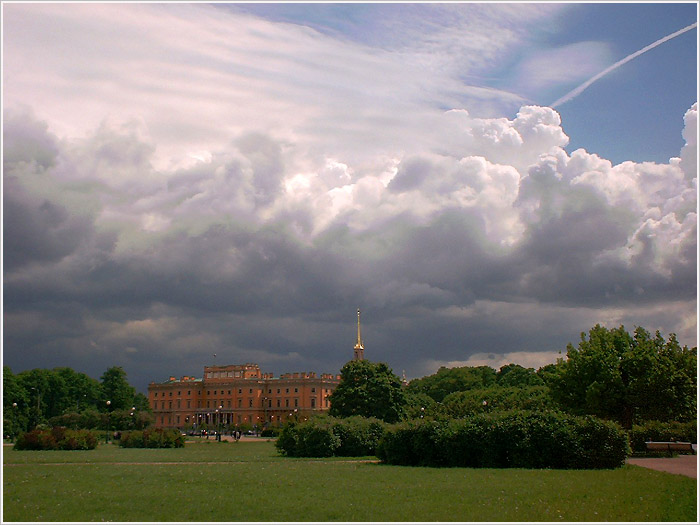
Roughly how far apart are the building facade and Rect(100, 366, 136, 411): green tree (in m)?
19.8

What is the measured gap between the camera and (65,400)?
103938 mm

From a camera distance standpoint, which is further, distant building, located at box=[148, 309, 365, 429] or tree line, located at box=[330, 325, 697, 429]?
distant building, located at box=[148, 309, 365, 429]

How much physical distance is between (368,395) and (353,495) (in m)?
38.8

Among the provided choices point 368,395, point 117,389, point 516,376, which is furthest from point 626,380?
point 117,389

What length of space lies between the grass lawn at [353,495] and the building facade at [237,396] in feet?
384

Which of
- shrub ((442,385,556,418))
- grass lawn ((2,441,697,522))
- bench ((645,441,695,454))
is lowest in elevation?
bench ((645,441,695,454))

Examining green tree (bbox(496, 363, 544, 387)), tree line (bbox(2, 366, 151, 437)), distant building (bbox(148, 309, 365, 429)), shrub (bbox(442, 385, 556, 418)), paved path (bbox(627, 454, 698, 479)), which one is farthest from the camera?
distant building (bbox(148, 309, 365, 429))

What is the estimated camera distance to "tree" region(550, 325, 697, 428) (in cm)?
3559

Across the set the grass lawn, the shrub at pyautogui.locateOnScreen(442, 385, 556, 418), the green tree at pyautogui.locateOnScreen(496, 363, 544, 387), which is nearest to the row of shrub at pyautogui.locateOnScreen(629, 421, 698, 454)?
the shrub at pyautogui.locateOnScreen(442, 385, 556, 418)

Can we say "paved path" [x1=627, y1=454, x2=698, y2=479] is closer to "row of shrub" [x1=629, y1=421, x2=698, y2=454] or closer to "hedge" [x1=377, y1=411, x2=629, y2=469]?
"hedge" [x1=377, y1=411, x2=629, y2=469]

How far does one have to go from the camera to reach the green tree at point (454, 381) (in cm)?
11262

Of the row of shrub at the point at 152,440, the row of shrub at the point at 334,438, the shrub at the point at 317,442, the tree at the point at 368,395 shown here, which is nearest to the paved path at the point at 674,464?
the row of shrub at the point at 334,438

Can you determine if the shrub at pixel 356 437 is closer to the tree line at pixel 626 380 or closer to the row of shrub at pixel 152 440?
the tree line at pixel 626 380

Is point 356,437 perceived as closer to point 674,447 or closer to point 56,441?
point 674,447
